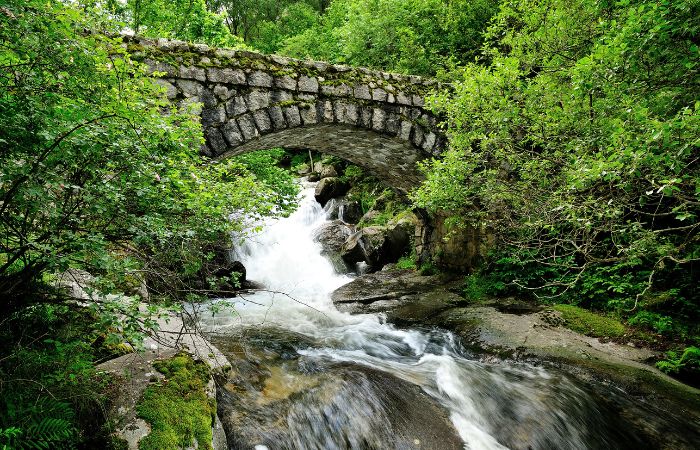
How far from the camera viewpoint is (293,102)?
651 centimetres

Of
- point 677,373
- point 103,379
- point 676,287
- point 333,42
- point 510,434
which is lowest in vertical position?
point 510,434

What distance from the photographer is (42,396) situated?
6.68 ft

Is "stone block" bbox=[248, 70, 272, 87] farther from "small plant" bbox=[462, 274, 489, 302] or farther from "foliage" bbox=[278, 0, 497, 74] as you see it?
"small plant" bbox=[462, 274, 489, 302]

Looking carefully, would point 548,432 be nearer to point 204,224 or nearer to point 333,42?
point 204,224

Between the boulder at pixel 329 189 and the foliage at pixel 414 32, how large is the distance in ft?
15.3

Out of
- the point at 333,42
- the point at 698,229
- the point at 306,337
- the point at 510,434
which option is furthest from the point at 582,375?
the point at 333,42

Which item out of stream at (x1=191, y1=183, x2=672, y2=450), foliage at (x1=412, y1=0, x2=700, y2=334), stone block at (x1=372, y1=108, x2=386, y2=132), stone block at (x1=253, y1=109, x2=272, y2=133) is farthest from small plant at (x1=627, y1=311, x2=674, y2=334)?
stone block at (x1=253, y1=109, x2=272, y2=133)

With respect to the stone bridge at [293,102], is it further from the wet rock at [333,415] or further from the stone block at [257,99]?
the wet rock at [333,415]

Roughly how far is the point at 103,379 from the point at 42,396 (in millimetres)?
394

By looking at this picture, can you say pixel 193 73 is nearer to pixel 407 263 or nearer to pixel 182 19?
pixel 407 263

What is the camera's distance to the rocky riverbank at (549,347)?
3.77 m

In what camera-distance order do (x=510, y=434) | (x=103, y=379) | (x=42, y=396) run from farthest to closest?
(x=510, y=434) < (x=103, y=379) < (x=42, y=396)

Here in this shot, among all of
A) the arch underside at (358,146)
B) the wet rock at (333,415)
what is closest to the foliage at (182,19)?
the arch underside at (358,146)

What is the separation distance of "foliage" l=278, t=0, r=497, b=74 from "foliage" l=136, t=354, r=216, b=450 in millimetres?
9698
